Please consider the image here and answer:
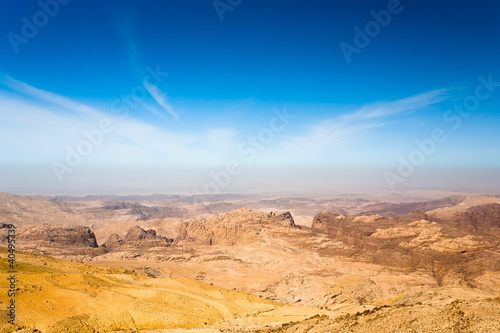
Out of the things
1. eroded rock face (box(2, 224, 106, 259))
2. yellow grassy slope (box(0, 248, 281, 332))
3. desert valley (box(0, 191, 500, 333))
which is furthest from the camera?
eroded rock face (box(2, 224, 106, 259))

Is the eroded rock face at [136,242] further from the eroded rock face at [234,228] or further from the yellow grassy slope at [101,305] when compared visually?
the yellow grassy slope at [101,305]

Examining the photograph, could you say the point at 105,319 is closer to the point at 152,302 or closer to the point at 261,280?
Answer: the point at 152,302

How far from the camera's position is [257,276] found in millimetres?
44312

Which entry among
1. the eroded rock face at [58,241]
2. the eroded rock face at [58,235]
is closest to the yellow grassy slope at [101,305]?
the eroded rock face at [58,241]

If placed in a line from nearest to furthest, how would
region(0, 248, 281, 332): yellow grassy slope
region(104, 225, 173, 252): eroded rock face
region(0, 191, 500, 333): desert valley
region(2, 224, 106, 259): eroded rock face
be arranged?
1. region(0, 191, 500, 333): desert valley
2. region(0, 248, 281, 332): yellow grassy slope
3. region(2, 224, 106, 259): eroded rock face
4. region(104, 225, 173, 252): eroded rock face

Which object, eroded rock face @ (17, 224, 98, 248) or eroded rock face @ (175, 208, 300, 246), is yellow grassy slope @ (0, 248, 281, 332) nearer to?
eroded rock face @ (17, 224, 98, 248)

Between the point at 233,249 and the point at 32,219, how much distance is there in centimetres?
7878

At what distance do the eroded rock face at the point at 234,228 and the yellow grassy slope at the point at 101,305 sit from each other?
4572 cm

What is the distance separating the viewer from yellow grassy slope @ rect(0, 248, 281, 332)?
49.1ft

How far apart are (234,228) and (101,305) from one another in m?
56.5

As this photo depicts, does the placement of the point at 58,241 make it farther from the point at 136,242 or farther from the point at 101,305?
the point at 101,305

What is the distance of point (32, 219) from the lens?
307 ft

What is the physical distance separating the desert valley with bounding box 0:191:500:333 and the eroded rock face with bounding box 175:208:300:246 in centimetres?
36

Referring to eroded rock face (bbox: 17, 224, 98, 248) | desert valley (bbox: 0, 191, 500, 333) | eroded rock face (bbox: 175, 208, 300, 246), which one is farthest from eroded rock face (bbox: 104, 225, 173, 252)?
eroded rock face (bbox: 175, 208, 300, 246)
